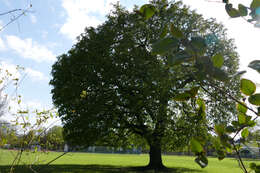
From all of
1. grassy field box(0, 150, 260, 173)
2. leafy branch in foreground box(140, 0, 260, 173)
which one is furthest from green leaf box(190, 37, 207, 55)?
grassy field box(0, 150, 260, 173)

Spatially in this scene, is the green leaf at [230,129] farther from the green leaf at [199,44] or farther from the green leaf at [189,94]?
the green leaf at [199,44]

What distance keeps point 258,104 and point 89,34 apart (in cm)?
1503

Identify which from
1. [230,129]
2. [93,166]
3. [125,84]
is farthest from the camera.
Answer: [93,166]

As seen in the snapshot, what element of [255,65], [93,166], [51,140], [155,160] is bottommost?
[93,166]

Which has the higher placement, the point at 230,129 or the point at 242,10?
the point at 242,10

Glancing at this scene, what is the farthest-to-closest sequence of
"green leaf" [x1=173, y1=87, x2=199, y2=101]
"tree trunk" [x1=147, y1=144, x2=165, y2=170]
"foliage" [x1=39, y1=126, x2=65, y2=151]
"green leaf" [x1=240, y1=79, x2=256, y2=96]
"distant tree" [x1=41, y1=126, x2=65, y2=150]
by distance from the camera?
"tree trunk" [x1=147, y1=144, x2=165, y2=170] < "distant tree" [x1=41, y1=126, x2=65, y2=150] < "foliage" [x1=39, y1=126, x2=65, y2=151] < "green leaf" [x1=173, y1=87, x2=199, y2=101] < "green leaf" [x1=240, y1=79, x2=256, y2=96]

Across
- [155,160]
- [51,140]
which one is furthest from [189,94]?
[155,160]

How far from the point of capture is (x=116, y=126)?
14.1m

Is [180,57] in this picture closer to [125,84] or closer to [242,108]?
[242,108]

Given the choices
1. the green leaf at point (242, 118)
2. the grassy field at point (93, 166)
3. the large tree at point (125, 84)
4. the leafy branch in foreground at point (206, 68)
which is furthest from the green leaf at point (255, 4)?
the large tree at point (125, 84)

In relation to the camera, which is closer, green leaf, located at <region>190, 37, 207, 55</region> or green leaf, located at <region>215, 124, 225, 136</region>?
green leaf, located at <region>190, 37, 207, 55</region>

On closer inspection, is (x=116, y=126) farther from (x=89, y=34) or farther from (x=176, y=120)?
(x=89, y=34)

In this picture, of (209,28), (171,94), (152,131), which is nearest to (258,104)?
(171,94)

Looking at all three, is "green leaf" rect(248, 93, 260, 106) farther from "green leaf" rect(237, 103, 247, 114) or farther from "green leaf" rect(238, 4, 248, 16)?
"green leaf" rect(238, 4, 248, 16)
